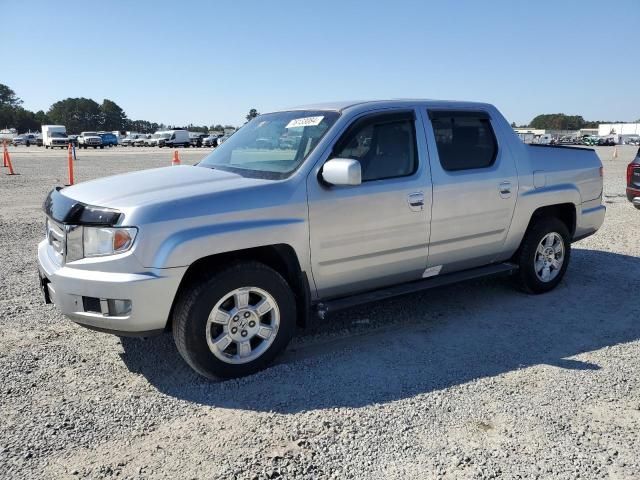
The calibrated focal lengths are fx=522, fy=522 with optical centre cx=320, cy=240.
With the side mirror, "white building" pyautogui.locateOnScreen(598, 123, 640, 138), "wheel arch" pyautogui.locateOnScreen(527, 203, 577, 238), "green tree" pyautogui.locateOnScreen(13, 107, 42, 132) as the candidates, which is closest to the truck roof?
the side mirror

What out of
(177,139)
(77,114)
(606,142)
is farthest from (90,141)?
(77,114)

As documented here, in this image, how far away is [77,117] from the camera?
140m

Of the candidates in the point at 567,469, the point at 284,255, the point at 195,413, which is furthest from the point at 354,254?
the point at 567,469

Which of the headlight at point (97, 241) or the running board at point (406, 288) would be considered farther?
the running board at point (406, 288)

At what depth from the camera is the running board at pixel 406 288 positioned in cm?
379

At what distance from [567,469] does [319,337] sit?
6.84 ft

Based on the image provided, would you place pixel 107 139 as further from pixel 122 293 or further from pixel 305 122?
pixel 122 293

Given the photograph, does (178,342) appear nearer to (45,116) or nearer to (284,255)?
(284,255)

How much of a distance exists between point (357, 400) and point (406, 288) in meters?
1.23

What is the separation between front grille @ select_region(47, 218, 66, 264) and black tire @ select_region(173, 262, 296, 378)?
84cm

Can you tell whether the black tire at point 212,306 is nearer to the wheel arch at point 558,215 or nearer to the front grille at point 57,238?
the front grille at point 57,238

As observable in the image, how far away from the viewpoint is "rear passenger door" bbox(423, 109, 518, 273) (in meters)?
4.26

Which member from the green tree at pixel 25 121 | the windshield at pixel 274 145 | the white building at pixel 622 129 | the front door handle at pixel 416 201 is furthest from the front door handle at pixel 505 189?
the green tree at pixel 25 121

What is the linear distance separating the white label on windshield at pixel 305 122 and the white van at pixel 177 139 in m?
54.2
